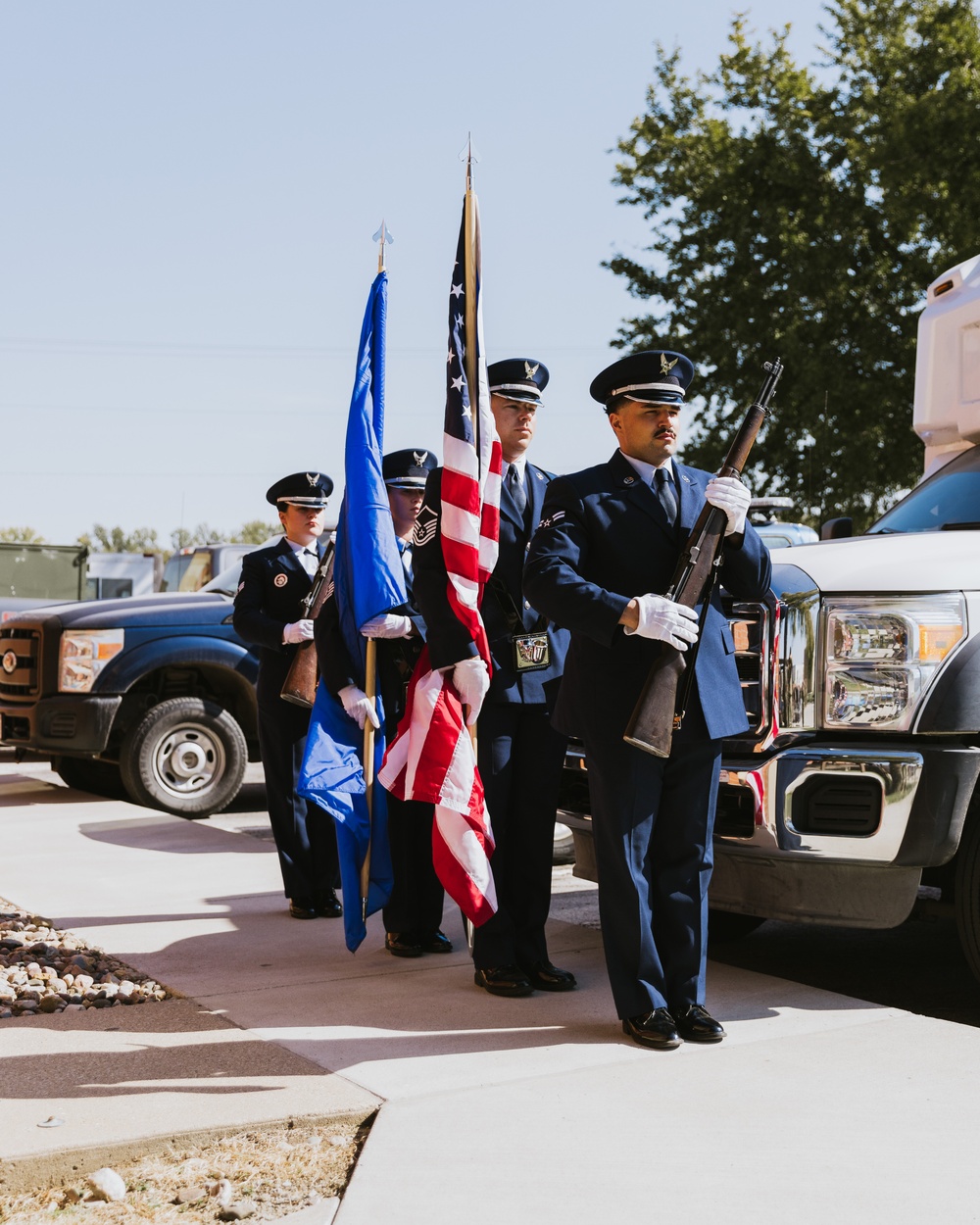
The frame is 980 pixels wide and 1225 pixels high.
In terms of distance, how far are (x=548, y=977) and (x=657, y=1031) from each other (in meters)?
0.83

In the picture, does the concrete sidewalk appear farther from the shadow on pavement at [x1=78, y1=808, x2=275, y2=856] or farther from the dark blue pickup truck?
the dark blue pickup truck

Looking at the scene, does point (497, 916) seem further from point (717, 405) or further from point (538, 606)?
point (717, 405)

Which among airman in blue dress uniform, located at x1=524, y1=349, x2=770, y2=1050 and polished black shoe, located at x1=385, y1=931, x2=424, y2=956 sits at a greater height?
airman in blue dress uniform, located at x1=524, y1=349, x2=770, y2=1050

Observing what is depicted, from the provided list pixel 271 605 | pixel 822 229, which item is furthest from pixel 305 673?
pixel 822 229

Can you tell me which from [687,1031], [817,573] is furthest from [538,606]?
[687,1031]

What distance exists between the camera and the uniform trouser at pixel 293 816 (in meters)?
6.48

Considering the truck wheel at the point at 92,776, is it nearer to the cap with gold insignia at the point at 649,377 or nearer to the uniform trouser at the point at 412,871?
the uniform trouser at the point at 412,871

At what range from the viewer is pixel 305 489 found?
6.88 metres

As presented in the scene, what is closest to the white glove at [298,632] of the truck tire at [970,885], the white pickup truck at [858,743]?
the white pickup truck at [858,743]

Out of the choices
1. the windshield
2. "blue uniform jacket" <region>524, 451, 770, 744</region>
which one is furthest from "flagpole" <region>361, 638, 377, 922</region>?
the windshield

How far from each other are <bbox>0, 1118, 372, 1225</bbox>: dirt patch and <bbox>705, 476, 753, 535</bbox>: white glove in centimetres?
195

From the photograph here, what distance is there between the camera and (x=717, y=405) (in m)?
25.8

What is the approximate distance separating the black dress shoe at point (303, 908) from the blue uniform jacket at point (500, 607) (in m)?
1.89

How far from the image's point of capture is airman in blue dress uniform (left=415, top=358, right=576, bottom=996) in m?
5.02
